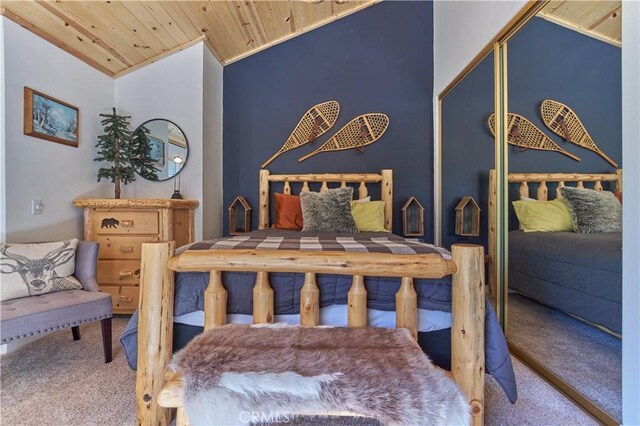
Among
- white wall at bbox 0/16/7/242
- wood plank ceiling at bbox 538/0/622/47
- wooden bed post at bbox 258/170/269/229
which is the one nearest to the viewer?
wood plank ceiling at bbox 538/0/622/47

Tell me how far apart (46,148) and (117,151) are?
44 cm

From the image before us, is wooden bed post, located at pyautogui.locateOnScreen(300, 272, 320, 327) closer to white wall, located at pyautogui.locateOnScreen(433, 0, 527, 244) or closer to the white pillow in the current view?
the white pillow

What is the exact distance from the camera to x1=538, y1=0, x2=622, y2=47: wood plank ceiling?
1139mm

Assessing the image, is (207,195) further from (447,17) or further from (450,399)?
(447,17)

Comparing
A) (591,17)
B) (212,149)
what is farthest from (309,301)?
Answer: (212,149)

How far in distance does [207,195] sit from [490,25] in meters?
2.78

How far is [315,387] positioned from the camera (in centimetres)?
82

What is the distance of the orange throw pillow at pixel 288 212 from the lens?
8.56 feet

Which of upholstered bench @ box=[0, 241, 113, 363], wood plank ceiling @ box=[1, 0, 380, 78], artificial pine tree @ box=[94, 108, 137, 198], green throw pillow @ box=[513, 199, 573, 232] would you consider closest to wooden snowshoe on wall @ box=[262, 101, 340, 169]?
wood plank ceiling @ box=[1, 0, 380, 78]

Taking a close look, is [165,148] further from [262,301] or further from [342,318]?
[342,318]

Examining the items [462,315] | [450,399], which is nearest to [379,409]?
[450,399]

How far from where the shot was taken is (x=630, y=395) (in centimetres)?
105

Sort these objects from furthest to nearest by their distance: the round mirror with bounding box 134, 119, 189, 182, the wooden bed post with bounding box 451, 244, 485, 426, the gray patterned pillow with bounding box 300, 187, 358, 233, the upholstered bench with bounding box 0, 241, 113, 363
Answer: the round mirror with bounding box 134, 119, 189, 182 < the gray patterned pillow with bounding box 300, 187, 358, 233 < the upholstered bench with bounding box 0, 241, 113, 363 < the wooden bed post with bounding box 451, 244, 485, 426

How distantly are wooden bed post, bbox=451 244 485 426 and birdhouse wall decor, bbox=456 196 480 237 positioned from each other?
153 centimetres
